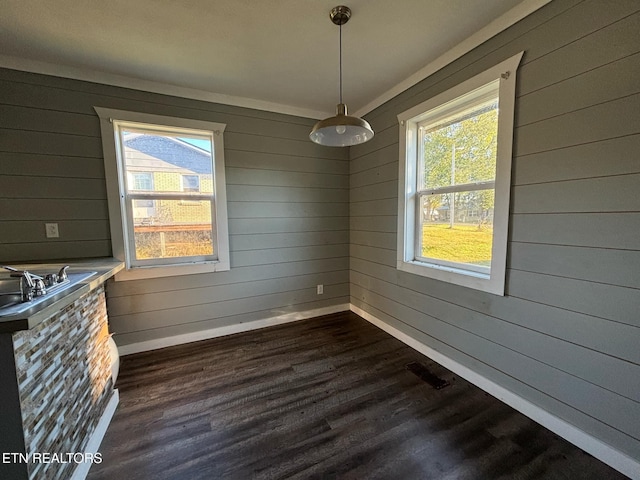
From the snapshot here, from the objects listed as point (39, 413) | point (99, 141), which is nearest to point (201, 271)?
point (99, 141)

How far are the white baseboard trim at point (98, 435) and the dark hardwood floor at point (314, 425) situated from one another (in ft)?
0.13

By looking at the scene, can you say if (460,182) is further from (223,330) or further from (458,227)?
(223,330)

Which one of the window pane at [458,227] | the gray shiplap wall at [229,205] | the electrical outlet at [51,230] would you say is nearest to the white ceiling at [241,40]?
the gray shiplap wall at [229,205]

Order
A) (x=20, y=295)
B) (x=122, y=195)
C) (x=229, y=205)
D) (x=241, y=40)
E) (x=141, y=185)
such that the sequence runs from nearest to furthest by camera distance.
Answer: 1. (x=20, y=295)
2. (x=241, y=40)
3. (x=122, y=195)
4. (x=141, y=185)
5. (x=229, y=205)

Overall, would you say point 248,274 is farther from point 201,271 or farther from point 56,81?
point 56,81

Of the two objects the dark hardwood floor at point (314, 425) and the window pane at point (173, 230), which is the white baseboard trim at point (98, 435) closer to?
the dark hardwood floor at point (314, 425)

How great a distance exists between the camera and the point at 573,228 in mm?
1462

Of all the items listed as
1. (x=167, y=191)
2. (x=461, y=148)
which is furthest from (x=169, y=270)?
(x=461, y=148)

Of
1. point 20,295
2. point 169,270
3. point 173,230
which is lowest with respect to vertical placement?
point 169,270

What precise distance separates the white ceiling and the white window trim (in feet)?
0.96

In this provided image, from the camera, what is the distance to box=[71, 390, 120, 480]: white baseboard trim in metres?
1.30

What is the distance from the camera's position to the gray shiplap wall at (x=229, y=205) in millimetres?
2104

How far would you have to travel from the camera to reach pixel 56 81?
215 centimetres

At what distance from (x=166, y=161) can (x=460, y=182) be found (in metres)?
2.70
